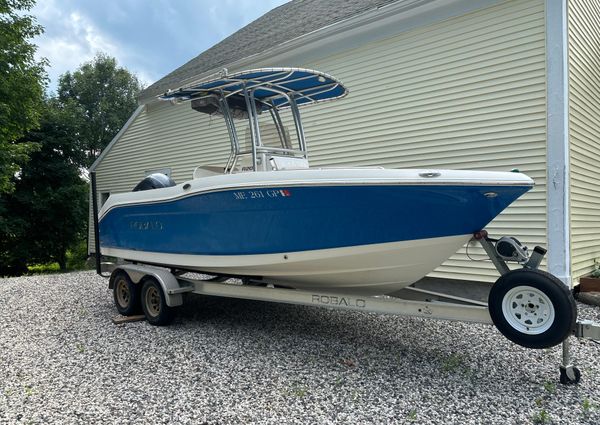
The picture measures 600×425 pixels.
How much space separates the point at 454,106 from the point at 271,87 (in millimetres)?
3158

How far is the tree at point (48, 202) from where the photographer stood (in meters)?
17.7

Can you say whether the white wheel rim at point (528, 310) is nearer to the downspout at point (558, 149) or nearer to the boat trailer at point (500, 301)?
the boat trailer at point (500, 301)

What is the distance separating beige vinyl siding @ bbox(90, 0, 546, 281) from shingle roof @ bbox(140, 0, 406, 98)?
2.42 feet

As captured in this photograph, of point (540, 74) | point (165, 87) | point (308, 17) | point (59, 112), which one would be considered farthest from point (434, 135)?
point (59, 112)

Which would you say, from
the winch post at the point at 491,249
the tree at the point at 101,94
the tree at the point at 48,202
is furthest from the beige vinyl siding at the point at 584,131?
the tree at the point at 101,94

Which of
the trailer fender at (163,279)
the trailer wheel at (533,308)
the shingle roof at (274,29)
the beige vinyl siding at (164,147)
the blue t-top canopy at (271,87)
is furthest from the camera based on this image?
the beige vinyl siding at (164,147)

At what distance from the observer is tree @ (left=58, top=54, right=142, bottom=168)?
2639cm

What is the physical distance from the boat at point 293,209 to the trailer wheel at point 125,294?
1.01 feet

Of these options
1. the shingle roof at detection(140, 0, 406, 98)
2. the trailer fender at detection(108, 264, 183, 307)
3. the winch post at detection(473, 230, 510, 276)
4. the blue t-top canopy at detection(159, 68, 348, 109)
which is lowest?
the trailer fender at detection(108, 264, 183, 307)

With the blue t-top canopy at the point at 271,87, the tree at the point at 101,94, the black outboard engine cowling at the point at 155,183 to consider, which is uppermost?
the tree at the point at 101,94

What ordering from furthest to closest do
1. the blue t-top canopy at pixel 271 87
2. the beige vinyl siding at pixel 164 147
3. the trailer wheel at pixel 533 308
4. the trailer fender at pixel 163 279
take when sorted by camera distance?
1. the beige vinyl siding at pixel 164 147
2. the trailer fender at pixel 163 279
3. the blue t-top canopy at pixel 271 87
4. the trailer wheel at pixel 533 308

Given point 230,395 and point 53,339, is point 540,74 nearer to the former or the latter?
point 230,395

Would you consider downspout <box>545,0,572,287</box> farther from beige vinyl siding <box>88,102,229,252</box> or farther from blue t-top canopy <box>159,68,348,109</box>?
beige vinyl siding <box>88,102,229,252</box>

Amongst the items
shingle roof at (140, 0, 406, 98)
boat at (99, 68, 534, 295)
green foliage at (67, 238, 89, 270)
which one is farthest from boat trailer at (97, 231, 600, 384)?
green foliage at (67, 238, 89, 270)
